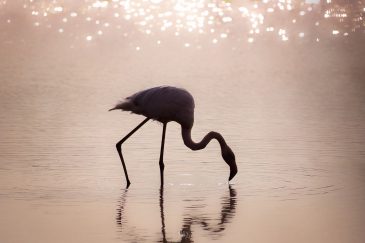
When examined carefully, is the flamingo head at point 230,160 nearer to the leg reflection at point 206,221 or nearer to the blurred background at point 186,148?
the blurred background at point 186,148

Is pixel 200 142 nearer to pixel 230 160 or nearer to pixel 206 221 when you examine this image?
pixel 230 160

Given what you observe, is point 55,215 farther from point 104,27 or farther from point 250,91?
point 104,27

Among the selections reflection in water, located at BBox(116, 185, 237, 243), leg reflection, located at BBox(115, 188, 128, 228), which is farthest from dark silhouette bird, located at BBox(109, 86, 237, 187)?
reflection in water, located at BBox(116, 185, 237, 243)

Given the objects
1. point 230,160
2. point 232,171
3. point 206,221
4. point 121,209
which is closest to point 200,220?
point 206,221

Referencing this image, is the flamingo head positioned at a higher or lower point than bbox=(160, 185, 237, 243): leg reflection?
lower

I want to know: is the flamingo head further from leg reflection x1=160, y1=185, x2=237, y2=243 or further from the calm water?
leg reflection x1=160, y1=185, x2=237, y2=243

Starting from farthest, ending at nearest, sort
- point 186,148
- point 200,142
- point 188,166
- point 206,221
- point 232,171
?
point 186,148
point 188,166
point 200,142
point 232,171
point 206,221

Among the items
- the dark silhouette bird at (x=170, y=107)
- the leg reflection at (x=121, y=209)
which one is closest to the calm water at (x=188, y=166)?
the leg reflection at (x=121, y=209)

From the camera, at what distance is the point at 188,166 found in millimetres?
14969

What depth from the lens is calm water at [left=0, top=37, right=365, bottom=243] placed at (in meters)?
11.0

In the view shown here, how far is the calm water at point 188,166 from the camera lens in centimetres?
1099

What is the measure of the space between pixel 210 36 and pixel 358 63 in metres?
15.3

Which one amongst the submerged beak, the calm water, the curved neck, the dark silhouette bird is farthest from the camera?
the dark silhouette bird

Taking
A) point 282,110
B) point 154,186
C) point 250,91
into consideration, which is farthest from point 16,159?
point 250,91
